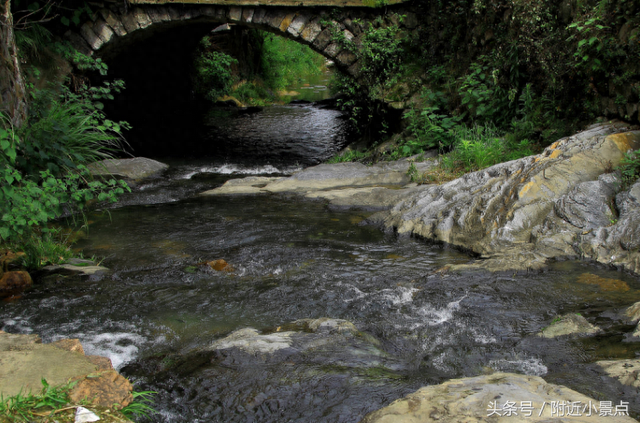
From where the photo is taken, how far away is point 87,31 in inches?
378

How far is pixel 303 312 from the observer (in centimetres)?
361

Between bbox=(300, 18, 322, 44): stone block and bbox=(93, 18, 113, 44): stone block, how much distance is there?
4022 mm

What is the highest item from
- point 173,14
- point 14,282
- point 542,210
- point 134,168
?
point 173,14

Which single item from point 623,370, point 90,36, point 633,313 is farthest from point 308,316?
point 90,36

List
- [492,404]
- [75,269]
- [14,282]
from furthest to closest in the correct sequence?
[75,269] < [14,282] < [492,404]

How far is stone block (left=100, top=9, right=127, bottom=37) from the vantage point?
9.53 m

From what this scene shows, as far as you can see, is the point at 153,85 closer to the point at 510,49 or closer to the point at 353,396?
the point at 510,49

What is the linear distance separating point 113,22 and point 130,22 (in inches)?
13.8

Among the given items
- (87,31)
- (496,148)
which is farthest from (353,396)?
(87,31)

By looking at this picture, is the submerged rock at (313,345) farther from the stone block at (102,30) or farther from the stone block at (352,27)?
the stone block at (102,30)

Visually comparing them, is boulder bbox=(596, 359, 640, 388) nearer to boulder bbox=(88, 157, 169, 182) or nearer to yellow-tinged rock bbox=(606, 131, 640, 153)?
yellow-tinged rock bbox=(606, 131, 640, 153)

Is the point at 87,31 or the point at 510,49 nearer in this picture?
the point at 510,49

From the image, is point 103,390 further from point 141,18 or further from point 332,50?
point 141,18

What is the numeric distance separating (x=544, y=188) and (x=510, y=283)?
55.8 inches
